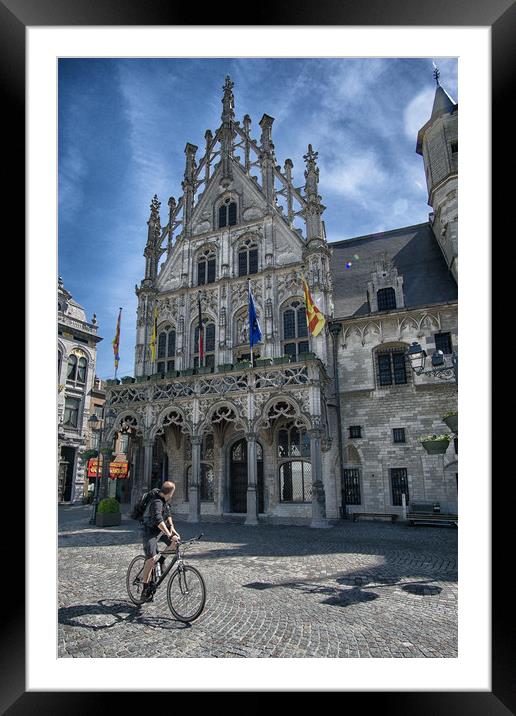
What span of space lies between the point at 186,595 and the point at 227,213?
72.6ft

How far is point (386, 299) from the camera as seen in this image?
2116cm

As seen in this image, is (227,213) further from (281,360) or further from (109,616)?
(109,616)

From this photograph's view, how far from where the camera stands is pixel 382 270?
21.5m

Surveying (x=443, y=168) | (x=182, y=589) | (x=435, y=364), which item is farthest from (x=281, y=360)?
(x=443, y=168)

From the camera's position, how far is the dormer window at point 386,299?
20922 mm

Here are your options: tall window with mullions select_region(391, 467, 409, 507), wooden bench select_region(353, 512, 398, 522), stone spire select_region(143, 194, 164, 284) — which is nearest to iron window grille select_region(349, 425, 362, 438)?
tall window with mullions select_region(391, 467, 409, 507)

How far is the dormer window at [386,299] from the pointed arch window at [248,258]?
22.7 ft

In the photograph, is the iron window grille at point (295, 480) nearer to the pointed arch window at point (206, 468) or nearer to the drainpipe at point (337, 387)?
the drainpipe at point (337, 387)

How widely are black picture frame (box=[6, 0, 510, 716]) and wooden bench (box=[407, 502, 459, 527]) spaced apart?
13977 mm
